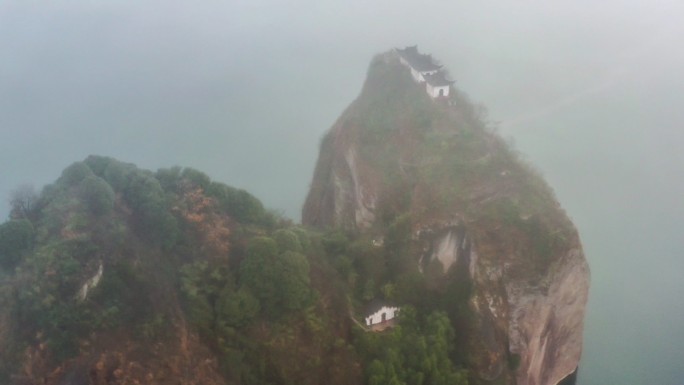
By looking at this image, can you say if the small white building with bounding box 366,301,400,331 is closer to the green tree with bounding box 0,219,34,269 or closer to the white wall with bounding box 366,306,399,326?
the white wall with bounding box 366,306,399,326

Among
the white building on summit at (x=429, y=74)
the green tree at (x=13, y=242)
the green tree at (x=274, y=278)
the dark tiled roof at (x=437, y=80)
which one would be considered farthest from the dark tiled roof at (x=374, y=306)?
the dark tiled roof at (x=437, y=80)

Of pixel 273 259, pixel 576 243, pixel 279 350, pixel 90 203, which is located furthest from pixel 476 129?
pixel 90 203

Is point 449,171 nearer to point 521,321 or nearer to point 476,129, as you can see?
point 476,129

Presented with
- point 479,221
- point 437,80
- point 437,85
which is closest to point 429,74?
point 437,80

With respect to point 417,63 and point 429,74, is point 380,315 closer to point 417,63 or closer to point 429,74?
point 429,74

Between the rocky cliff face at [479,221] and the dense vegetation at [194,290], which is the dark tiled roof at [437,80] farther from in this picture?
the dense vegetation at [194,290]
